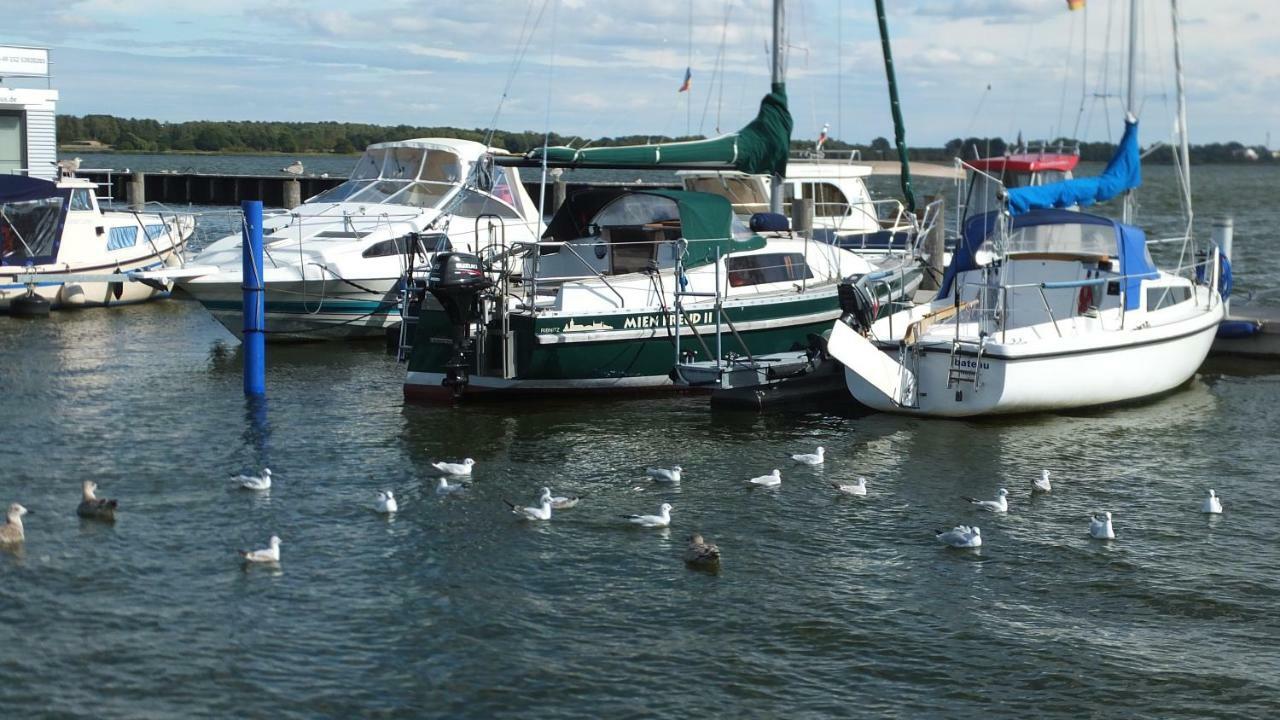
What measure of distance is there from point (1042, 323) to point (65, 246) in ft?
67.0

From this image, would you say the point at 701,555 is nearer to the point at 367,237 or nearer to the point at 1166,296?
the point at 1166,296

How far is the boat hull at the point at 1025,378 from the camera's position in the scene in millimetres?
20359

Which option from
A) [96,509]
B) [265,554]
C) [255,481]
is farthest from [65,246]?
[265,554]

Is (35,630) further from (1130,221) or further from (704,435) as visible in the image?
(1130,221)

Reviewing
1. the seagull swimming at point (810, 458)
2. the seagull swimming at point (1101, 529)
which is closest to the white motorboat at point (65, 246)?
the seagull swimming at point (810, 458)

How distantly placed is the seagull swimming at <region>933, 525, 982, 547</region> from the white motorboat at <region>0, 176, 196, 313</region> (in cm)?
1949

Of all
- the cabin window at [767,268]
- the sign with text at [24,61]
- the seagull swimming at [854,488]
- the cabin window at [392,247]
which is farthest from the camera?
the sign with text at [24,61]

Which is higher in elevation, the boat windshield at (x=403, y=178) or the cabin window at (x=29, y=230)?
the boat windshield at (x=403, y=178)

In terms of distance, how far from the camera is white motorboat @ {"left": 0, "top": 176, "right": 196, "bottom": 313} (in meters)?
30.1

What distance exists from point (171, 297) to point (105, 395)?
41.3 feet

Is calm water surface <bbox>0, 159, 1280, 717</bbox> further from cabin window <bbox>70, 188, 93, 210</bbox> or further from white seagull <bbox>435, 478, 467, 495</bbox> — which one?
cabin window <bbox>70, 188, 93, 210</bbox>

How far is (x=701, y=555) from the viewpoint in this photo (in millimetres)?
14039

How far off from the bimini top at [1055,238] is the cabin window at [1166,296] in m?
0.36

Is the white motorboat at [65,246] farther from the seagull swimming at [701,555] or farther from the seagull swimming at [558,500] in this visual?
the seagull swimming at [701,555]
